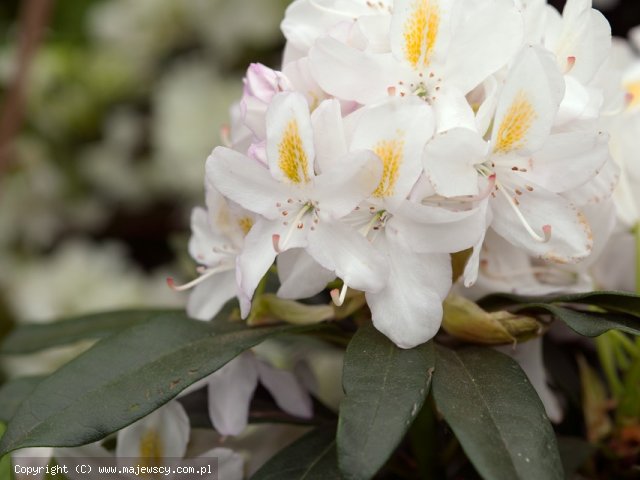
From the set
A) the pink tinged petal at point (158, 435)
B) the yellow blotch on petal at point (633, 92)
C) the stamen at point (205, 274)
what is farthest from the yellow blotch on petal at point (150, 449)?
the yellow blotch on petal at point (633, 92)

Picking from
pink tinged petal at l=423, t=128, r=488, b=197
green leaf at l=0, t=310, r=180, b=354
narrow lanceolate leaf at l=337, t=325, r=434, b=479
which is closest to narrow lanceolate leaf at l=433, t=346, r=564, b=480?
narrow lanceolate leaf at l=337, t=325, r=434, b=479

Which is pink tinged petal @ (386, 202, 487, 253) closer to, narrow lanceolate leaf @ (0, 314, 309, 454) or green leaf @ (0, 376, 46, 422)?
narrow lanceolate leaf @ (0, 314, 309, 454)

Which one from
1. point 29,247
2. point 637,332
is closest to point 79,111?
point 29,247

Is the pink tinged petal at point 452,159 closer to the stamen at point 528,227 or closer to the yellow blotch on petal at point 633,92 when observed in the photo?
the stamen at point 528,227

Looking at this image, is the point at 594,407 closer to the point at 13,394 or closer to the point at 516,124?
the point at 516,124

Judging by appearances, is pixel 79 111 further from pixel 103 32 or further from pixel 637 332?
pixel 637 332

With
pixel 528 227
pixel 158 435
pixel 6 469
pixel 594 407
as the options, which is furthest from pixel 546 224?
pixel 6 469
